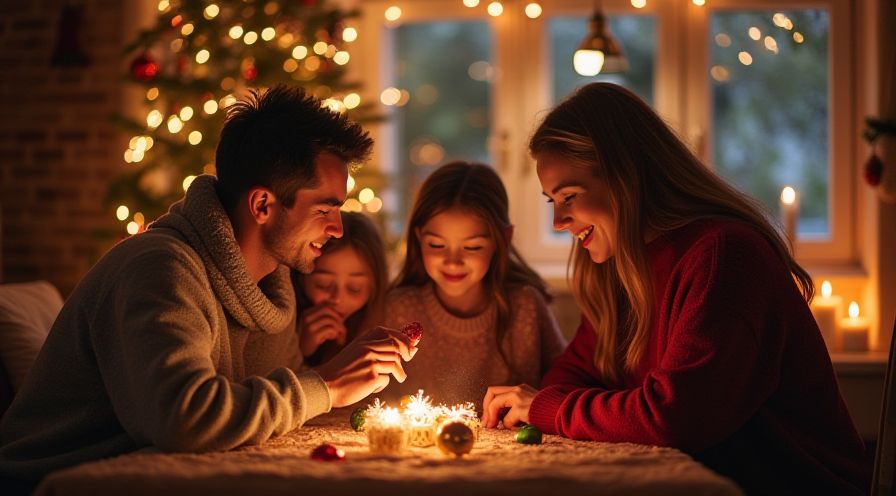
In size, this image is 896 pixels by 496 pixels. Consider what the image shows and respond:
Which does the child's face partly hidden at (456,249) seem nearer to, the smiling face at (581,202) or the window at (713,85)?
the smiling face at (581,202)

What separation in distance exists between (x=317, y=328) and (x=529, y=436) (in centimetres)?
104

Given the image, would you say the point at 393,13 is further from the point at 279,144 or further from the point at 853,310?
the point at 279,144

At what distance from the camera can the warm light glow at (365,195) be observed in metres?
4.24

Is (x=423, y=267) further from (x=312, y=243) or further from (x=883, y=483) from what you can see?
(x=883, y=483)

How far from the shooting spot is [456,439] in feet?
5.81

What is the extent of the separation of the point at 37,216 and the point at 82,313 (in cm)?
313

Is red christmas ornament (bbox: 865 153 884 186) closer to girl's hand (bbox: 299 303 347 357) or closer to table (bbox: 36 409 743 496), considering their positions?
girl's hand (bbox: 299 303 347 357)

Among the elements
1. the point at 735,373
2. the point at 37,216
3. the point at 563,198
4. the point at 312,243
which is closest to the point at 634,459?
the point at 735,373

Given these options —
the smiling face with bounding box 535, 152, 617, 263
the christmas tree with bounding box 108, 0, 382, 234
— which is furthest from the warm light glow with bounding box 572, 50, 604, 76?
the smiling face with bounding box 535, 152, 617, 263

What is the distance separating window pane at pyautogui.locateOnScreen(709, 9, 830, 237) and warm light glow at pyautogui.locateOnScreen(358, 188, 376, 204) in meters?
1.83

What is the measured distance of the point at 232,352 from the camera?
230 cm

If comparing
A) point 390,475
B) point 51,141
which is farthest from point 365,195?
point 390,475

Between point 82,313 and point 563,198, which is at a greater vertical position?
point 563,198

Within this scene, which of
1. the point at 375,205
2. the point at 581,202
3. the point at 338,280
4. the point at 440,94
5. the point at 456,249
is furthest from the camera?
the point at 440,94
